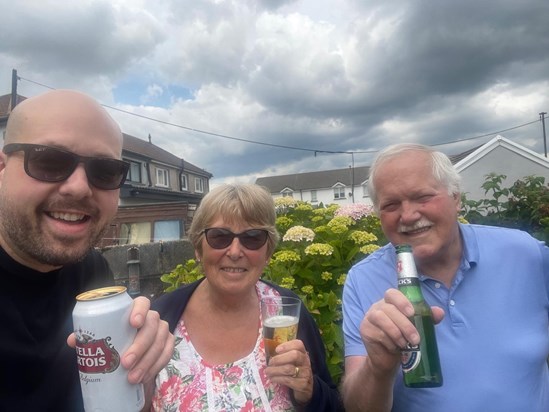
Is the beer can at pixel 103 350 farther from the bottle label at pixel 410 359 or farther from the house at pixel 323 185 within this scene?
the house at pixel 323 185

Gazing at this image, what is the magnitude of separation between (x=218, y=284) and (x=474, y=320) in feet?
3.79

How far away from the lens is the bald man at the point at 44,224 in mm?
1272

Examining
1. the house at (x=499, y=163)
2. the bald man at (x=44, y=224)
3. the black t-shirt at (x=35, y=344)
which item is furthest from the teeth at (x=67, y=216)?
the house at (x=499, y=163)

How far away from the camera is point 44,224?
4.28 ft

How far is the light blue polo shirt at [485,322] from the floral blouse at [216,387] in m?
0.40

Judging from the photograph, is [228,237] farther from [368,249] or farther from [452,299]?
[368,249]

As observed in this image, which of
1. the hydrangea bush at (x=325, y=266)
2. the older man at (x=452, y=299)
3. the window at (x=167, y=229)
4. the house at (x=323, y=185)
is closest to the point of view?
the older man at (x=452, y=299)

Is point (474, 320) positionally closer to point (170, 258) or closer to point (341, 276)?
point (341, 276)

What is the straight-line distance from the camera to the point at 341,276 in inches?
111

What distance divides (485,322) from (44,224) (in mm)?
1799

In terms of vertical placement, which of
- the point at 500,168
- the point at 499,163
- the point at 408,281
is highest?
the point at 499,163

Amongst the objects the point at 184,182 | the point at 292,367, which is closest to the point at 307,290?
the point at 292,367

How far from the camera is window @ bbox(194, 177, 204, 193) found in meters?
33.2

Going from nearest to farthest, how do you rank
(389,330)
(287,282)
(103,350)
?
(103,350), (389,330), (287,282)
